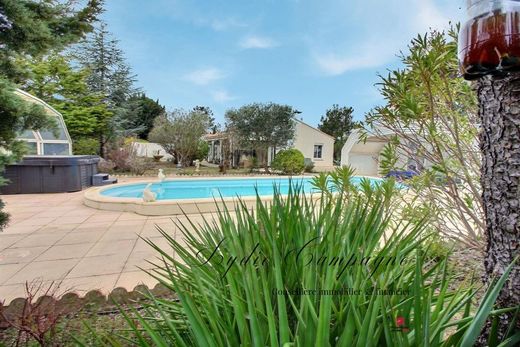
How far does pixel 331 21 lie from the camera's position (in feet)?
28.2

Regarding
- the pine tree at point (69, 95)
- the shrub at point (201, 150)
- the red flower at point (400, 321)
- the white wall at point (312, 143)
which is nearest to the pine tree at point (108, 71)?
the pine tree at point (69, 95)

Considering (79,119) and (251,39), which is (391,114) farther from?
(79,119)

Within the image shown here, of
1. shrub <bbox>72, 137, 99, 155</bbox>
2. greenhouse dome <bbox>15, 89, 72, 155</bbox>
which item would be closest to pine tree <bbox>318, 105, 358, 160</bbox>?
shrub <bbox>72, 137, 99, 155</bbox>

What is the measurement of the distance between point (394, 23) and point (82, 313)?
5.87 metres

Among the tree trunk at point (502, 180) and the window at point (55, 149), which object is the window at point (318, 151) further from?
the tree trunk at point (502, 180)

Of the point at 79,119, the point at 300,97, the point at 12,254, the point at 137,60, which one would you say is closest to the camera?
the point at 12,254

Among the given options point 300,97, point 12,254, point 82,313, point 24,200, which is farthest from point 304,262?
point 300,97

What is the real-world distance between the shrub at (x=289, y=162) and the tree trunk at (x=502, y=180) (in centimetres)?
2033

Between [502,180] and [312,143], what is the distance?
26.2 metres

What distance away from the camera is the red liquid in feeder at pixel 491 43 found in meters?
1.12

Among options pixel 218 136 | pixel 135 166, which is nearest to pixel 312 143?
pixel 218 136

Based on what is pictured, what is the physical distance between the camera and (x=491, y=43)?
1171 millimetres

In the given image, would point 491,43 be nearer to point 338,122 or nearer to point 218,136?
point 218,136

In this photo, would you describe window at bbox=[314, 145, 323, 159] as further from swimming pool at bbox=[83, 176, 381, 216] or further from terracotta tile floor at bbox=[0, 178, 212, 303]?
terracotta tile floor at bbox=[0, 178, 212, 303]
